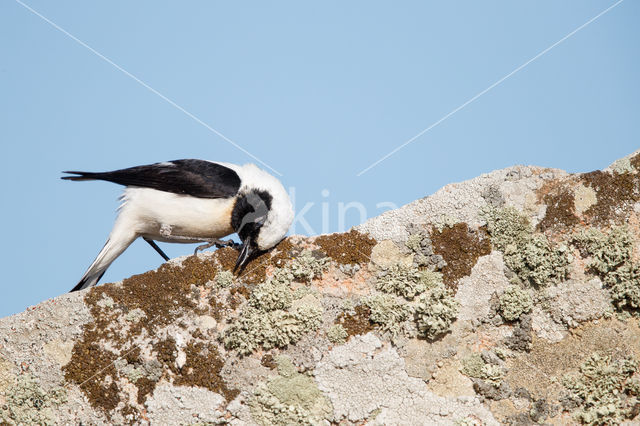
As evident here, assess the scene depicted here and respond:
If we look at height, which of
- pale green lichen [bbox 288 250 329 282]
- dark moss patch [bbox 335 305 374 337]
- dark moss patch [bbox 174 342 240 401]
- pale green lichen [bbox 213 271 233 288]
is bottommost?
dark moss patch [bbox 174 342 240 401]

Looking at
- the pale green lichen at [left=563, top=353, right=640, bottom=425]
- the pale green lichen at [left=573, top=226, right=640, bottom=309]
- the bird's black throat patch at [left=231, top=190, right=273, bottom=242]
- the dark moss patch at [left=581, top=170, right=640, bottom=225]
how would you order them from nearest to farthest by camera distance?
1. the pale green lichen at [left=563, top=353, right=640, bottom=425]
2. the pale green lichen at [left=573, top=226, right=640, bottom=309]
3. the dark moss patch at [left=581, top=170, right=640, bottom=225]
4. the bird's black throat patch at [left=231, top=190, right=273, bottom=242]

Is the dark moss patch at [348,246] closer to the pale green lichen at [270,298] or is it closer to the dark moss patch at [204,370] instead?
the pale green lichen at [270,298]

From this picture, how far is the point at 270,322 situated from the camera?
14.0 feet

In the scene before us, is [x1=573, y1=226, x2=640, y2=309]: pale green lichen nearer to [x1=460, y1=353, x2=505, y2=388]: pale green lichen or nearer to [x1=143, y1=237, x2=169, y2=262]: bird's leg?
[x1=460, y1=353, x2=505, y2=388]: pale green lichen

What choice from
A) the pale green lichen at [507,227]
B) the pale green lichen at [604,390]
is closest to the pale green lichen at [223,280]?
the pale green lichen at [507,227]

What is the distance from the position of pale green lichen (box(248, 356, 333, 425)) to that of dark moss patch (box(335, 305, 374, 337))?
0.42 metres

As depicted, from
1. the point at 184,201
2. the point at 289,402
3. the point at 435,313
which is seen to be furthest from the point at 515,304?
the point at 184,201

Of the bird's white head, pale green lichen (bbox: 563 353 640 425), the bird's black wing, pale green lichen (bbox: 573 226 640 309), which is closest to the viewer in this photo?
pale green lichen (bbox: 563 353 640 425)

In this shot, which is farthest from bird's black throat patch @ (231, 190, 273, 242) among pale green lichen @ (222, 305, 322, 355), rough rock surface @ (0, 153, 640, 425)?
pale green lichen @ (222, 305, 322, 355)

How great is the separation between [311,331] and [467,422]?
1.17 meters

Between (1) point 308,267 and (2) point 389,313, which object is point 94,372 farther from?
(2) point 389,313

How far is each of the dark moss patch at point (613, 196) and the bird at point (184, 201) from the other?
2887 mm

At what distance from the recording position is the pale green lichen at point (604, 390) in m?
3.91

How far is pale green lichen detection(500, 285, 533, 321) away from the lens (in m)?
4.11
